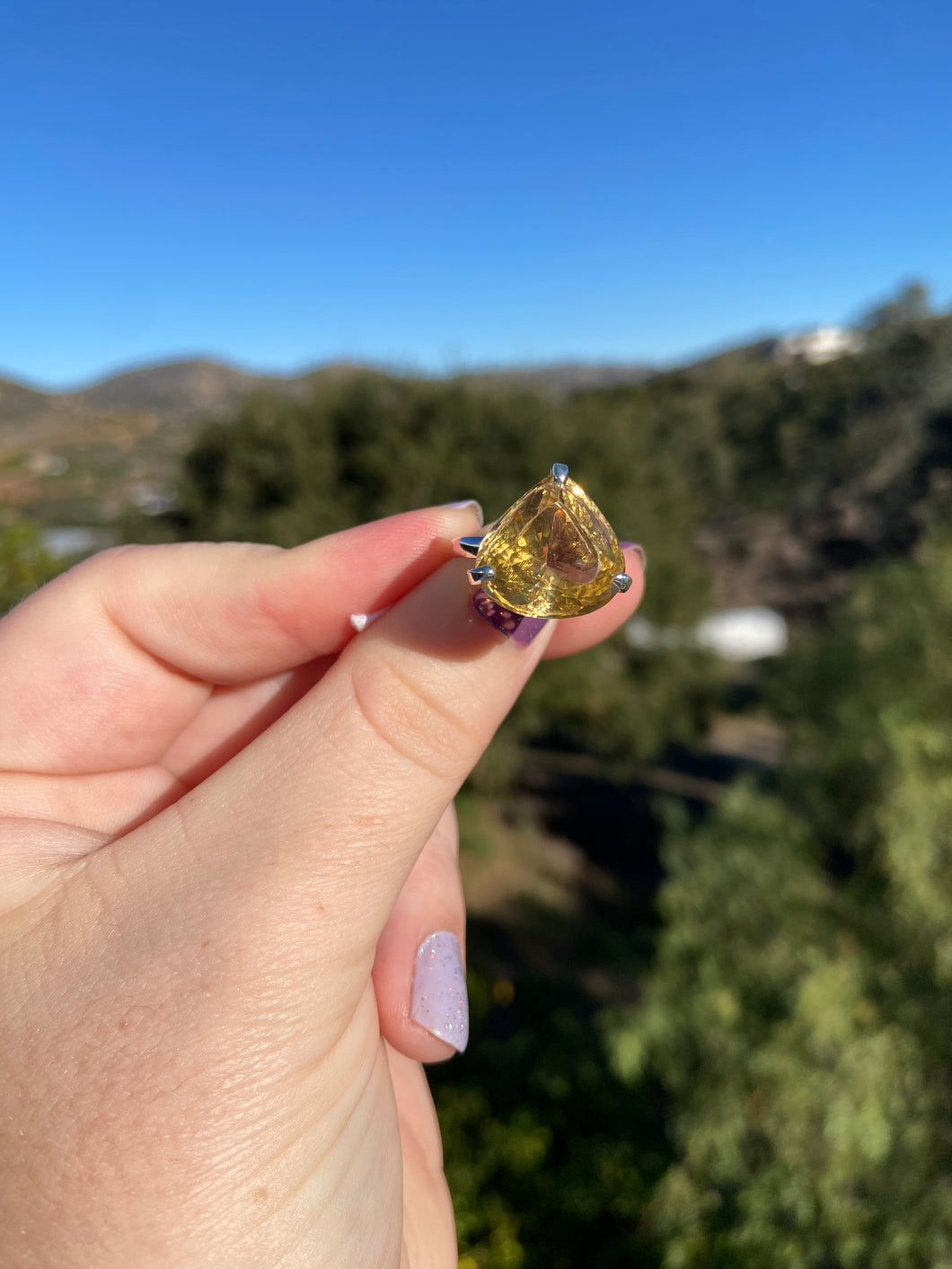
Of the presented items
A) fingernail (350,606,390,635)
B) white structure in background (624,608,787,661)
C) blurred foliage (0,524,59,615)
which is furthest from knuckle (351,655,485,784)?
white structure in background (624,608,787,661)

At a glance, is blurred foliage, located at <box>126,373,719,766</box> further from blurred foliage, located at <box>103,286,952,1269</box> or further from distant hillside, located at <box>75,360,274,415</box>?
distant hillside, located at <box>75,360,274,415</box>

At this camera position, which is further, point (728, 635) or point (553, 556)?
point (728, 635)

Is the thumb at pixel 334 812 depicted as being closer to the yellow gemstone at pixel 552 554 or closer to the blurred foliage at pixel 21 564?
the yellow gemstone at pixel 552 554

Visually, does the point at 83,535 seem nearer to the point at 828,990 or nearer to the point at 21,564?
the point at 21,564

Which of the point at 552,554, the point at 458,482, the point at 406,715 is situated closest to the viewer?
the point at 552,554

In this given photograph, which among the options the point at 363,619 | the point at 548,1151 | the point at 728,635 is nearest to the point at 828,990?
the point at 548,1151

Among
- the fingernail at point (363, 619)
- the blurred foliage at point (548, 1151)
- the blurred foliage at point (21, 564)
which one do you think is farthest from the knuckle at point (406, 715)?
the blurred foliage at point (548, 1151)

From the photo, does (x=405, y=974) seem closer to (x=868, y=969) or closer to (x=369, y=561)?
(x=369, y=561)
